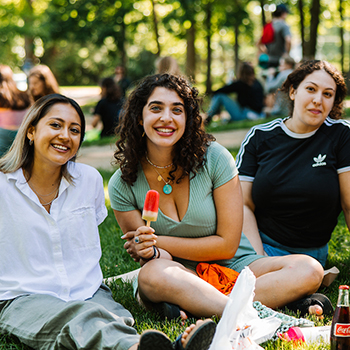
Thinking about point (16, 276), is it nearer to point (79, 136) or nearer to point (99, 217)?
point (99, 217)

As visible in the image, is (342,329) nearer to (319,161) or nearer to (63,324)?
(63,324)

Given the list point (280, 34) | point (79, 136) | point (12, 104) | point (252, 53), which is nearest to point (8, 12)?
point (280, 34)

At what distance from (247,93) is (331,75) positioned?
7.72m

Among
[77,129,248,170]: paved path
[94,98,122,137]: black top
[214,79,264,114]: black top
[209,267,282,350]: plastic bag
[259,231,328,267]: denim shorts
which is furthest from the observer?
[214,79,264,114]: black top

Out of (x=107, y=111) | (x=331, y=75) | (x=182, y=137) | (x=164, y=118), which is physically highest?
(x=331, y=75)

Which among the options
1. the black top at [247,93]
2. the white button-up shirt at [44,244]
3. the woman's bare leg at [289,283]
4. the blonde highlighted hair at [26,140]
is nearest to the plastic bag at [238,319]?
the woman's bare leg at [289,283]

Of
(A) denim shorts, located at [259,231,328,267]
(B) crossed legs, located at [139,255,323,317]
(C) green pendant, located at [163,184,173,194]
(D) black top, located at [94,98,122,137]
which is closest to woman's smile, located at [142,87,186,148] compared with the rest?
(C) green pendant, located at [163,184,173,194]

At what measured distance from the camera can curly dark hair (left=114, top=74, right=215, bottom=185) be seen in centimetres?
310

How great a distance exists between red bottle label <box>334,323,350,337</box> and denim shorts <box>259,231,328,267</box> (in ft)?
4.64

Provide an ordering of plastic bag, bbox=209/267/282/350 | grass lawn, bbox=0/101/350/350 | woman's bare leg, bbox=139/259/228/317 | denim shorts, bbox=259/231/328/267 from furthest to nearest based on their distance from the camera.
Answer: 1. denim shorts, bbox=259/231/328/267
2. woman's bare leg, bbox=139/259/228/317
3. grass lawn, bbox=0/101/350/350
4. plastic bag, bbox=209/267/282/350

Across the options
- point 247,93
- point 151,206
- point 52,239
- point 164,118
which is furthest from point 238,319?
point 247,93

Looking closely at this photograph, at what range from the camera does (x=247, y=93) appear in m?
11.1

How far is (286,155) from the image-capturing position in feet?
11.7

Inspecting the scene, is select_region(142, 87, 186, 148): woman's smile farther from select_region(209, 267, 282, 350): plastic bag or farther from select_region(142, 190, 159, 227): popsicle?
select_region(209, 267, 282, 350): plastic bag
